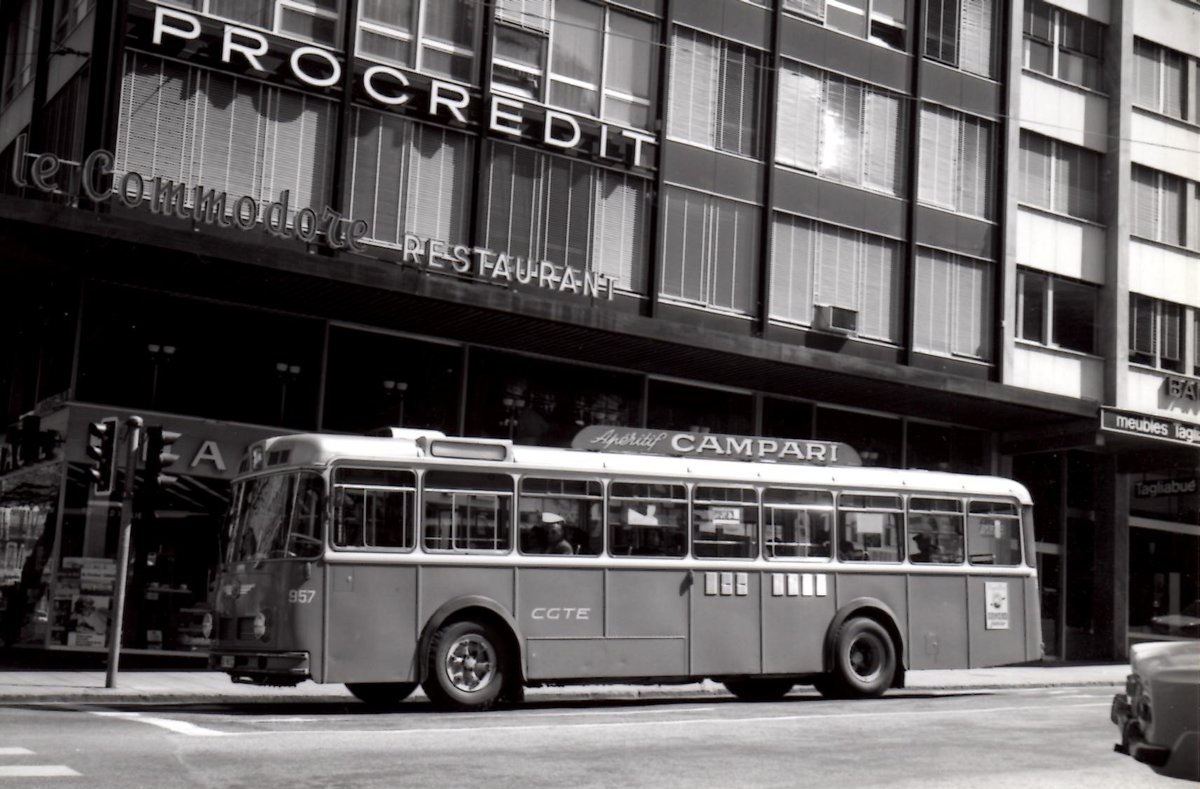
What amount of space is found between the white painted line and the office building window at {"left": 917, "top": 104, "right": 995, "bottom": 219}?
988 inches

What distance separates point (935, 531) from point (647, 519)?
4.54 meters

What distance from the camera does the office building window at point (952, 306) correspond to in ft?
103

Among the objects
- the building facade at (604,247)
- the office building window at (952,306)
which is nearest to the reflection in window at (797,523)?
the building facade at (604,247)

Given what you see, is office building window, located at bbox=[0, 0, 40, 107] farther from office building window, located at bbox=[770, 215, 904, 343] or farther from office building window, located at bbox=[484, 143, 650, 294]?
office building window, located at bbox=[770, 215, 904, 343]

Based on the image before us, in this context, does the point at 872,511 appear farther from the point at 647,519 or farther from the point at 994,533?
the point at 647,519

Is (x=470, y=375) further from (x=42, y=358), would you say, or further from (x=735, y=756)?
(x=735, y=756)

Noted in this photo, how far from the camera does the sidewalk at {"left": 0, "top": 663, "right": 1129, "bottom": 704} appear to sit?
16.7m

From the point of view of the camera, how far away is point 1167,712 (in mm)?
6984

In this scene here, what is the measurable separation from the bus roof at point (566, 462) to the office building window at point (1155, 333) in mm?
15616

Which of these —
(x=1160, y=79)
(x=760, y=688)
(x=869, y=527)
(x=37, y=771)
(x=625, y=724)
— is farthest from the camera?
(x=1160, y=79)

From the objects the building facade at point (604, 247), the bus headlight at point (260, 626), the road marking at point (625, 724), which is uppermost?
the building facade at point (604, 247)

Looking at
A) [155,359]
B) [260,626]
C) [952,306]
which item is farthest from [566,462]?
[952,306]

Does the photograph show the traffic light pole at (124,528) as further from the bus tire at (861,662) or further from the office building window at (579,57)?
the office building window at (579,57)

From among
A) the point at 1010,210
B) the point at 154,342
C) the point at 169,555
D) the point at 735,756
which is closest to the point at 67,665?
the point at 169,555
